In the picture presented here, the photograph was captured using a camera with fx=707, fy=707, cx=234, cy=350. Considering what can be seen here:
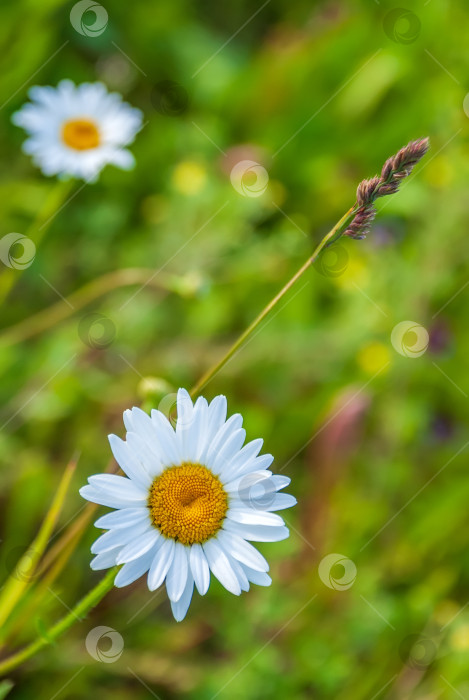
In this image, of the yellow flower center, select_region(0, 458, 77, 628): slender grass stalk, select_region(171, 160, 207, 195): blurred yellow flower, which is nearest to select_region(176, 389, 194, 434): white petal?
select_region(0, 458, 77, 628): slender grass stalk

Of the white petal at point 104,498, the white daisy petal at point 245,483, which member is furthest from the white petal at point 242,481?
the white petal at point 104,498

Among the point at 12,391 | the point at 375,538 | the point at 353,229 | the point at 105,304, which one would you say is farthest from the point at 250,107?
the point at 353,229

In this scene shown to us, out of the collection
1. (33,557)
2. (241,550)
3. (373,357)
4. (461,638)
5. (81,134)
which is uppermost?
(373,357)

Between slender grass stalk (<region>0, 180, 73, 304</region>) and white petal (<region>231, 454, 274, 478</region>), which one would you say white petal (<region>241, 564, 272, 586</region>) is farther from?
slender grass stalk (<region>0, 180, 73, 304</region>)

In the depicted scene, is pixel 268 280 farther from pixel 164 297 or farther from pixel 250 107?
pixel 250 107

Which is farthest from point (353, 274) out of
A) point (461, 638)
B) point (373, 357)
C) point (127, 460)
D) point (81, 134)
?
point (127, 460)

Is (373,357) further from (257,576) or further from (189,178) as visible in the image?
(257,576)
